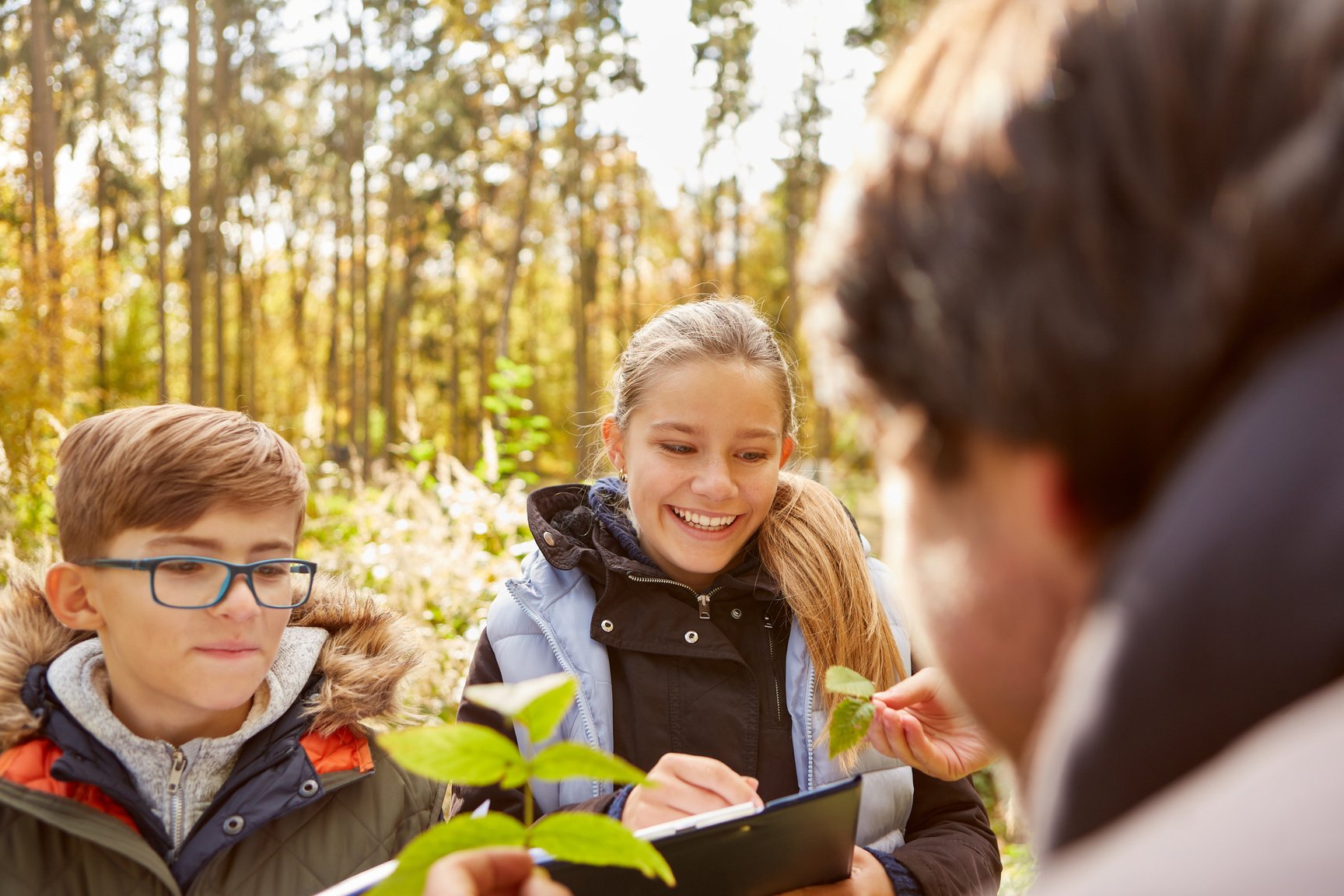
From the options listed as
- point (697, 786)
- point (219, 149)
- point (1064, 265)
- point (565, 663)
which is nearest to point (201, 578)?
point (565, 663)

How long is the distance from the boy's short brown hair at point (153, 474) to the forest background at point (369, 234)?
3.18 m

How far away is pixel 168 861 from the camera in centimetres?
194

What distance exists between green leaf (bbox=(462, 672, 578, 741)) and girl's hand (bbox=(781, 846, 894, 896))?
41.7 inches

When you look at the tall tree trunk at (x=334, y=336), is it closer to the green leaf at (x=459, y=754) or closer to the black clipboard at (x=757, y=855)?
the black clipboard at (x=757, y=855)

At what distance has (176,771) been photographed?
199cm

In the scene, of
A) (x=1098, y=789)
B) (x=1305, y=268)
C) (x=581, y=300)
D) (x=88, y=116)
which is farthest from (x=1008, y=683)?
(x=88, y=116)

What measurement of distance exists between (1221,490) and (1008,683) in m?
0.21

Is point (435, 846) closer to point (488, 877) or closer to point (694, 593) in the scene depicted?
point (488, 877)

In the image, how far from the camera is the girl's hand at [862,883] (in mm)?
1759

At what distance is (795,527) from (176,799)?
1549 millimetres

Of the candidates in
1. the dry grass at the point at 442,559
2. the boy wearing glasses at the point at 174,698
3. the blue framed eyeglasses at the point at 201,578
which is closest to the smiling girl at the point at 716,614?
the boy wearing glasses at the point at 174,698

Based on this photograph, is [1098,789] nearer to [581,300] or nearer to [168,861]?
[168,861]

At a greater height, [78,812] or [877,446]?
[877,446]

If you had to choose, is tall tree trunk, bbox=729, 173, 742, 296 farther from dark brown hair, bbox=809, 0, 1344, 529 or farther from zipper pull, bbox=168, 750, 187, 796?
dark brown hair, bbox=809, 0, 1344, 529
